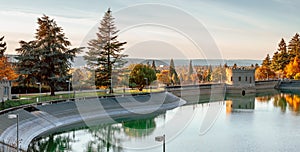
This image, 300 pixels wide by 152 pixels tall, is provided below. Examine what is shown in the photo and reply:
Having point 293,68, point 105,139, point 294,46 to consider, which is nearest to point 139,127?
point 105,139

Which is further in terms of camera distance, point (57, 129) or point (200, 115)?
point (200, 115)

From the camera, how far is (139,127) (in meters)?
36.3

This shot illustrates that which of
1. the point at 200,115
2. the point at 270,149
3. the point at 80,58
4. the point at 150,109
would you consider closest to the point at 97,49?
the point at 80,58

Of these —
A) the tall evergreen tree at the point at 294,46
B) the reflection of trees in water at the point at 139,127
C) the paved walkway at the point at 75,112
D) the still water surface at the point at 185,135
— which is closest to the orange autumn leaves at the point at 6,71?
the paved walkway at the point at 75,112

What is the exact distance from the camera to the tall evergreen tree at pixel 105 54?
49000 millimetres

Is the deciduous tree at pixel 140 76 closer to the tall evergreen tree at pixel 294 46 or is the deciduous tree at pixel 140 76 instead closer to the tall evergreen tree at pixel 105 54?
the tall evergreen tree at pixel 105 54

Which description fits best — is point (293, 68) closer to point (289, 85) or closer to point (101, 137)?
point (289, 85)

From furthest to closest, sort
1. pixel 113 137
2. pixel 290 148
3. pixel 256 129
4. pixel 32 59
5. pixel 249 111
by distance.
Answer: pixel 249 111, pixel 32 59, pixel 256 129, pixel 113 137, pixel 290 148

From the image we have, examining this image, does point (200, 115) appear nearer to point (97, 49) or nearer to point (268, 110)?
point (268, 110)

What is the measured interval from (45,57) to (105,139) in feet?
45.1

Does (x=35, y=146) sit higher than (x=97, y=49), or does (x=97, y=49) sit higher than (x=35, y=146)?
(x=97, y=49)

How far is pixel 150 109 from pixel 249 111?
12.2 metres

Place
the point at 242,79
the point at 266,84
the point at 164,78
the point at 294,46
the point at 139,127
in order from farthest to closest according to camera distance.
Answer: the point at 294,46, the point at 266,84, the point at 164,78, the point at 242,79, the point at 139,127

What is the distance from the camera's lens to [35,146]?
2586cm
